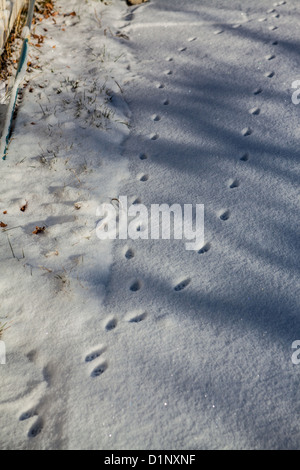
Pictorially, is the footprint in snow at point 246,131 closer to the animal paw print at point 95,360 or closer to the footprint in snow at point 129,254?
the footprint in snow at point 129,254

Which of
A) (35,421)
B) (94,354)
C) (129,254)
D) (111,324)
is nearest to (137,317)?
(111,324)

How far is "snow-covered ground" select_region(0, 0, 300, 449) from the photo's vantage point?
6.86 ft

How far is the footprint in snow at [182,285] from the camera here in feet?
8.48

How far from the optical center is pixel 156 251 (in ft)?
9.21

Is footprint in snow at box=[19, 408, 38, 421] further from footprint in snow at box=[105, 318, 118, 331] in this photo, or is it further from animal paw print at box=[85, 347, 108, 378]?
footprint in snow at box=[105, 318, 118, 331]

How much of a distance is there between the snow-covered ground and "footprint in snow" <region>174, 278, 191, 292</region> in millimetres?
10

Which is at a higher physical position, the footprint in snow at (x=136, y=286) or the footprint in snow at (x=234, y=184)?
the footprint in snow at (x=234, y=184)

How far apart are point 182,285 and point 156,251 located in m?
0.33

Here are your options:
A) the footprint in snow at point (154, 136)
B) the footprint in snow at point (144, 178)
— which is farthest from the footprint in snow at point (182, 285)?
the footprint in snow at point (154, 136)

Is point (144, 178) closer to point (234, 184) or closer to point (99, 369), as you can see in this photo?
point (234, 184)

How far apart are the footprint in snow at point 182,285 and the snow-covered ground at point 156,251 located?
0.03 feet

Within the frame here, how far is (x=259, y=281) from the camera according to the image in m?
2.54

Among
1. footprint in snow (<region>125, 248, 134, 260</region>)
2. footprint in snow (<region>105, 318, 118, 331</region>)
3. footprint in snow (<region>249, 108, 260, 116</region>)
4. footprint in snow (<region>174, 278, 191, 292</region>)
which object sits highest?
footprint in snow (<region>249, 108, 260, 116</region>)

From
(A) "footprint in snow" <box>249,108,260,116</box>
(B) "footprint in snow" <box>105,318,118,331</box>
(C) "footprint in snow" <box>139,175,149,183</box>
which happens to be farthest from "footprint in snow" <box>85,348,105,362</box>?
(A) "footprint in snow" <box>249,108,260,116</box>
